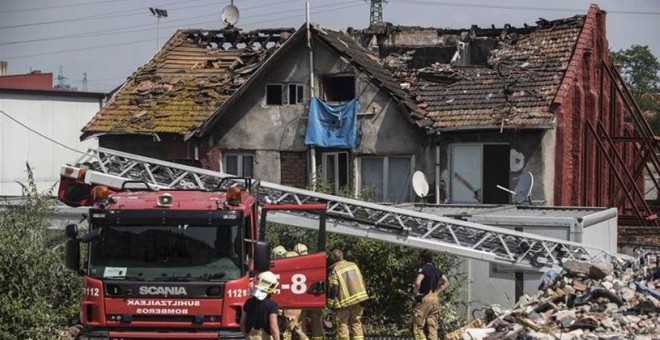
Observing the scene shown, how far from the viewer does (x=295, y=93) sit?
29312mm

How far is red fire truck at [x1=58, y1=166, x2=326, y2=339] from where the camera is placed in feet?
43.5

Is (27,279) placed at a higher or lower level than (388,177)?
lower

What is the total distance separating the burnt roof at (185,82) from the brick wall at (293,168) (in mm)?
2292

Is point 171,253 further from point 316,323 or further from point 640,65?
point 640,65

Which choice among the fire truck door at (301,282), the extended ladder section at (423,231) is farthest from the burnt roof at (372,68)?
the fire truck door at (301,282)

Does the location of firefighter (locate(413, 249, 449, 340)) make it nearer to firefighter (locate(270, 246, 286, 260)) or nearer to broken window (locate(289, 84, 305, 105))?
firefighter (locate(270, 246, 286, 260))

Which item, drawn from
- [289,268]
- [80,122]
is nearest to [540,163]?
[289,268]

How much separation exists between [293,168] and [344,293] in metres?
13.6

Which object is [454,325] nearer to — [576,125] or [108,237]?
[108,237]

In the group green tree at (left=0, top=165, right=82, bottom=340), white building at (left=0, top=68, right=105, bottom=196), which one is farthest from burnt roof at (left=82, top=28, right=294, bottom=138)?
white building at (left=0, top=68, right=105, bottom=196)

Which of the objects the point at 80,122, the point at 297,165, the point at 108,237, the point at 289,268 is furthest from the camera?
the point at 80,122

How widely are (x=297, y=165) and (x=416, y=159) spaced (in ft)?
11.0

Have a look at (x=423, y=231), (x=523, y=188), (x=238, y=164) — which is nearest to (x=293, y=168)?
(x=238, y=164)

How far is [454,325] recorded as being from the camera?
19.2 metres
